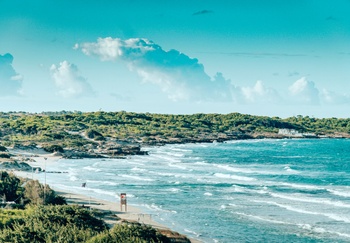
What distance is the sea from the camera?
130ft

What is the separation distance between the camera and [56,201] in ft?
132

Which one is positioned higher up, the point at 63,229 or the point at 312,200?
the point at 63,229

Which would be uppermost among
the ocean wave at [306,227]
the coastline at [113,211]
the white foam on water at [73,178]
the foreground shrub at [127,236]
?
the foreground shrub at [127,236]

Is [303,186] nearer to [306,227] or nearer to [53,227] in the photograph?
[306,227]

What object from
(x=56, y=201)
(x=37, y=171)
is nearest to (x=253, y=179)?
(x=37, y=171)

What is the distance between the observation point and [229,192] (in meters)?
58.2

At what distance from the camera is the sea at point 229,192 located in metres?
39.7

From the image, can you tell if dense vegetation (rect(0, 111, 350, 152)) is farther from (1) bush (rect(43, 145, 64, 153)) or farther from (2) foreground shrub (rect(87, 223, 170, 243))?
(2) foreground shrub (rect(87, 223, 170, 243))

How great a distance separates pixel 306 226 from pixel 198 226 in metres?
8.53

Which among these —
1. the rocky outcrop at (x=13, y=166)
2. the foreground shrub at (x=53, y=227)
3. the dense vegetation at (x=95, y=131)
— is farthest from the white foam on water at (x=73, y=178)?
the foreground shrub at (x=53, y=227)

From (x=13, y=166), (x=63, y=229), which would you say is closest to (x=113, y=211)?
(x=63, y=229)

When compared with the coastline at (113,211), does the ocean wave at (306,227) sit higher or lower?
lower

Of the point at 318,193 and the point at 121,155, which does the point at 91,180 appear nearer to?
the point at 318,193

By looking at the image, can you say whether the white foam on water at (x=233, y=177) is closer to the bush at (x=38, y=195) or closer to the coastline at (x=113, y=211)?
the coastline at (x=113, y=211)
